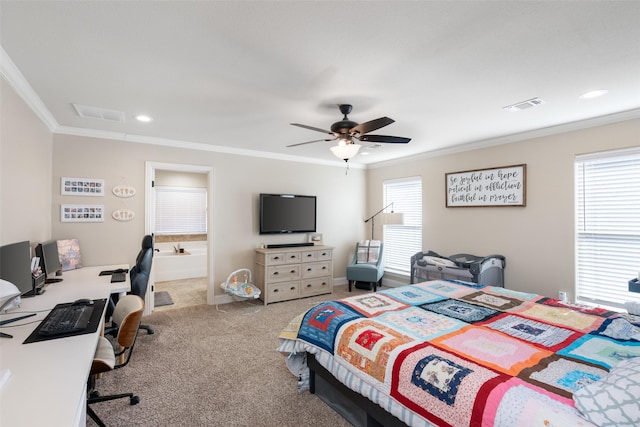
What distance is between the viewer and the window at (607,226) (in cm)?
308

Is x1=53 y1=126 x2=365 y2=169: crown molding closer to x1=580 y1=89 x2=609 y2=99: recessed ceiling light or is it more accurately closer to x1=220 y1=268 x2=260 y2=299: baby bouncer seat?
x1=220 y1=268 x2=260 y2=299: baby bouncer seat

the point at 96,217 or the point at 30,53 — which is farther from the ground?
the point at 30,53

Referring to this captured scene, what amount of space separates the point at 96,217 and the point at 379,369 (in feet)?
12.8

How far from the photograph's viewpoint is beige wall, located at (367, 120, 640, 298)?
3407 millimetres

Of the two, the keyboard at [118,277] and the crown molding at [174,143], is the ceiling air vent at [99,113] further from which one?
the keyboard at [118,277]

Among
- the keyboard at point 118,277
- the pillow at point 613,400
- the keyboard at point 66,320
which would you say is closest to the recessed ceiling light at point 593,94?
the pillow at point 613,400

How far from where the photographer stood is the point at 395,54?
198 cm

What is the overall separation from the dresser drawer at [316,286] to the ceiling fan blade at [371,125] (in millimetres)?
2948

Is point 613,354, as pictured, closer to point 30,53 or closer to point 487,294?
point 487,294

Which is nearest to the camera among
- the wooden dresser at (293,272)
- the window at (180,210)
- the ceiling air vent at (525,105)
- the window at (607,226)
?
the ceiling air vent at (525,105)

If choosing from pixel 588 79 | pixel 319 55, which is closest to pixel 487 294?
pixel 588 79

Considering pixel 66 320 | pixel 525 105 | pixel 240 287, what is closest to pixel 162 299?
pixel 240 287

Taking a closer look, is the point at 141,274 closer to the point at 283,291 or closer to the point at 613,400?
the point at 283,291

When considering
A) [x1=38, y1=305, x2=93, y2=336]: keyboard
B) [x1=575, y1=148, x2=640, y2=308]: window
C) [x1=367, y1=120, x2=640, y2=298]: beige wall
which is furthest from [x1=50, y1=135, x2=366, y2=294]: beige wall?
[x1=575, y1=148, x2=640, y2=308]: window
